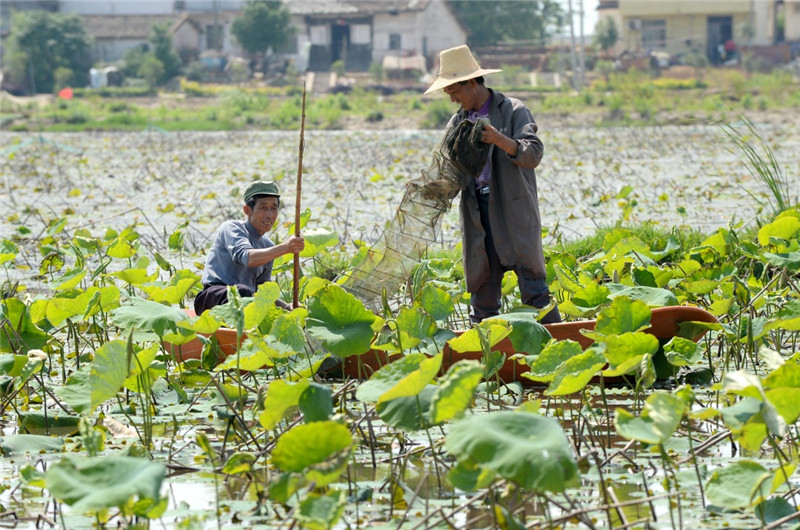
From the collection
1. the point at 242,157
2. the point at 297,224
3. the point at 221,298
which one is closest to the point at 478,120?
the point at 297,224

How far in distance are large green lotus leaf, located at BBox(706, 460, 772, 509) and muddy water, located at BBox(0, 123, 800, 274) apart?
3.26 meters

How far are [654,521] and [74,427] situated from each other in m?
1.66

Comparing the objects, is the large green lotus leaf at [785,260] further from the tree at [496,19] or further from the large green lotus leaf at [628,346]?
the tree at [496,19]

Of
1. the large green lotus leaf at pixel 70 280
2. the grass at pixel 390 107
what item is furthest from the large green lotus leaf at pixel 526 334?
the grass at pixel 390 107

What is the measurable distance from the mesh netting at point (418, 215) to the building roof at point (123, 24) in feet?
131

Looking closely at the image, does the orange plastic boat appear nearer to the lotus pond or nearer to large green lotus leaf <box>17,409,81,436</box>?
the lotus pond

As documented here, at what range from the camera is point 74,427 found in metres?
3.22

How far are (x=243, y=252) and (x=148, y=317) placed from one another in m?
0.81

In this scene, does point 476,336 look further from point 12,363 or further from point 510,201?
point 12,363

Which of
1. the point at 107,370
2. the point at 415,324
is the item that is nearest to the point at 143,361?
the point at 107,370

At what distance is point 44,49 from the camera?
38.3 m

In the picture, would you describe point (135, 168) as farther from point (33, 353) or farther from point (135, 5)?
point (135, 5)

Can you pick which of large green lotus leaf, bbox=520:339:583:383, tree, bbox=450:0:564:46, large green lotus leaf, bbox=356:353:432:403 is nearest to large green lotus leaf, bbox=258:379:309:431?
large green lotus leaf, bbox=356:353:432:403

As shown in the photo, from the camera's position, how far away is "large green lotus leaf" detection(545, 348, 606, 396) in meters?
2.46
